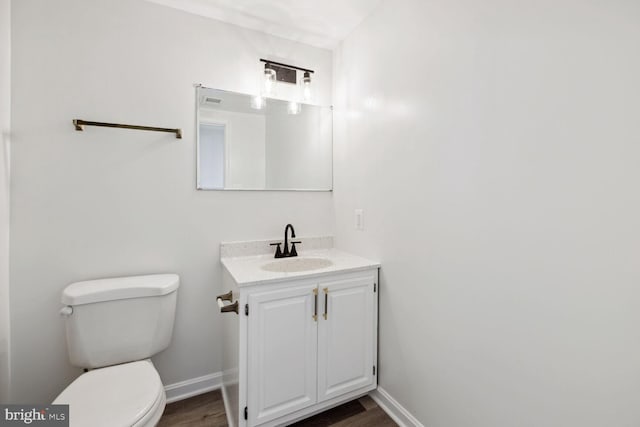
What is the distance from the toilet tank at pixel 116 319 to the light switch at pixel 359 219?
116 cm

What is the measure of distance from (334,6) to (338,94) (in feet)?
1.78

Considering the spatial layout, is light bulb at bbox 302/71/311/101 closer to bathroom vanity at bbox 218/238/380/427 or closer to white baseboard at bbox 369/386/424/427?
bathroom vanity at bbox 218/238/380/427

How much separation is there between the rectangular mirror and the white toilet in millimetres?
710

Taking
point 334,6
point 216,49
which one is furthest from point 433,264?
point 216,49

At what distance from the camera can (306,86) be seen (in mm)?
2066

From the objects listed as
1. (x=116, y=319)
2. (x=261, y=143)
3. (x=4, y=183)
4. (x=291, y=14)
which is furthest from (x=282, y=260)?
(x=291, y=14)

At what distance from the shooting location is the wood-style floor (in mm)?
1584

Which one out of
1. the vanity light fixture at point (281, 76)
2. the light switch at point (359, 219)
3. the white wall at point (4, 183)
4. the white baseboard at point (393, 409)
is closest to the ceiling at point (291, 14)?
the vanity light fixture at point (281, 76)

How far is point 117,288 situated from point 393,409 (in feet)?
5.24

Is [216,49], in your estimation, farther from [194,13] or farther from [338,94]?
[338,94]

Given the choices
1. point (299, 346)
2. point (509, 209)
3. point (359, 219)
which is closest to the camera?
point (509, 209)

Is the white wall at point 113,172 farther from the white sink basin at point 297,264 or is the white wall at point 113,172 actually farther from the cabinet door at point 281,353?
the cabinet door at point 281,353

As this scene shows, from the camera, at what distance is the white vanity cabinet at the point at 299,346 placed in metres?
1.37
